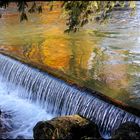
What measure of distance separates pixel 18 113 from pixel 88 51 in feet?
18.7

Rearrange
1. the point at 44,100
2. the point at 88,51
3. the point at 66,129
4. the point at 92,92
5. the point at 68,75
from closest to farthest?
the point at 66,129 → the point at 92,92 → the point at 44,100 → the point at 68,75 → the point at 88,51

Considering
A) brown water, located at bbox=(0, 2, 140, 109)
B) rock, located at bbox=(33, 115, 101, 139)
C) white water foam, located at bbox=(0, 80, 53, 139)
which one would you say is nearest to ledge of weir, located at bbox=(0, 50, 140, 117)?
brown water, located at bbox=(0, 2, 140, 109)

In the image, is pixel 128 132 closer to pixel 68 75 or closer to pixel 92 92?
pixel 92 92

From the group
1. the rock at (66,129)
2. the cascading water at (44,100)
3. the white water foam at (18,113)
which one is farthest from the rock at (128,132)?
the white water foam at (18,113)

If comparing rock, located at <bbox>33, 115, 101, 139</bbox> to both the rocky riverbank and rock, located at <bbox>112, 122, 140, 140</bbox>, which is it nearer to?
the rocky riverbank

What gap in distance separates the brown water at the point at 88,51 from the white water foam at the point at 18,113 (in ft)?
4.16

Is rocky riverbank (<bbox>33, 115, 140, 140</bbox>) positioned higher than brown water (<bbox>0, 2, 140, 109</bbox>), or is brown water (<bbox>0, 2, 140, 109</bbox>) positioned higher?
rocky riverbank (<bbox>33, 115, 140, 140</bbox>)

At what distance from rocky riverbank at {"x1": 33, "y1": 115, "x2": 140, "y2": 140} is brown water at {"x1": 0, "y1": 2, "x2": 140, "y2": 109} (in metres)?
2.48

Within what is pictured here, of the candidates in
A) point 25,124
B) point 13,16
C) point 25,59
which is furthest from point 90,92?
point 13,16

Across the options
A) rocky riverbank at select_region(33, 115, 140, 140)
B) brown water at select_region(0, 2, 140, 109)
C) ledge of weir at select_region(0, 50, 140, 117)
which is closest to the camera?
rocky riverbank at select_region(33, 115, 140, 140)

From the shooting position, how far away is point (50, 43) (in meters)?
18.9

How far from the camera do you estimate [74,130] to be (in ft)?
27.5

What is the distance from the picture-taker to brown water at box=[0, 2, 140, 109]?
12.6m

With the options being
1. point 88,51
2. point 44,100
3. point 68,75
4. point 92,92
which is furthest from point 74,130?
point 88,51
